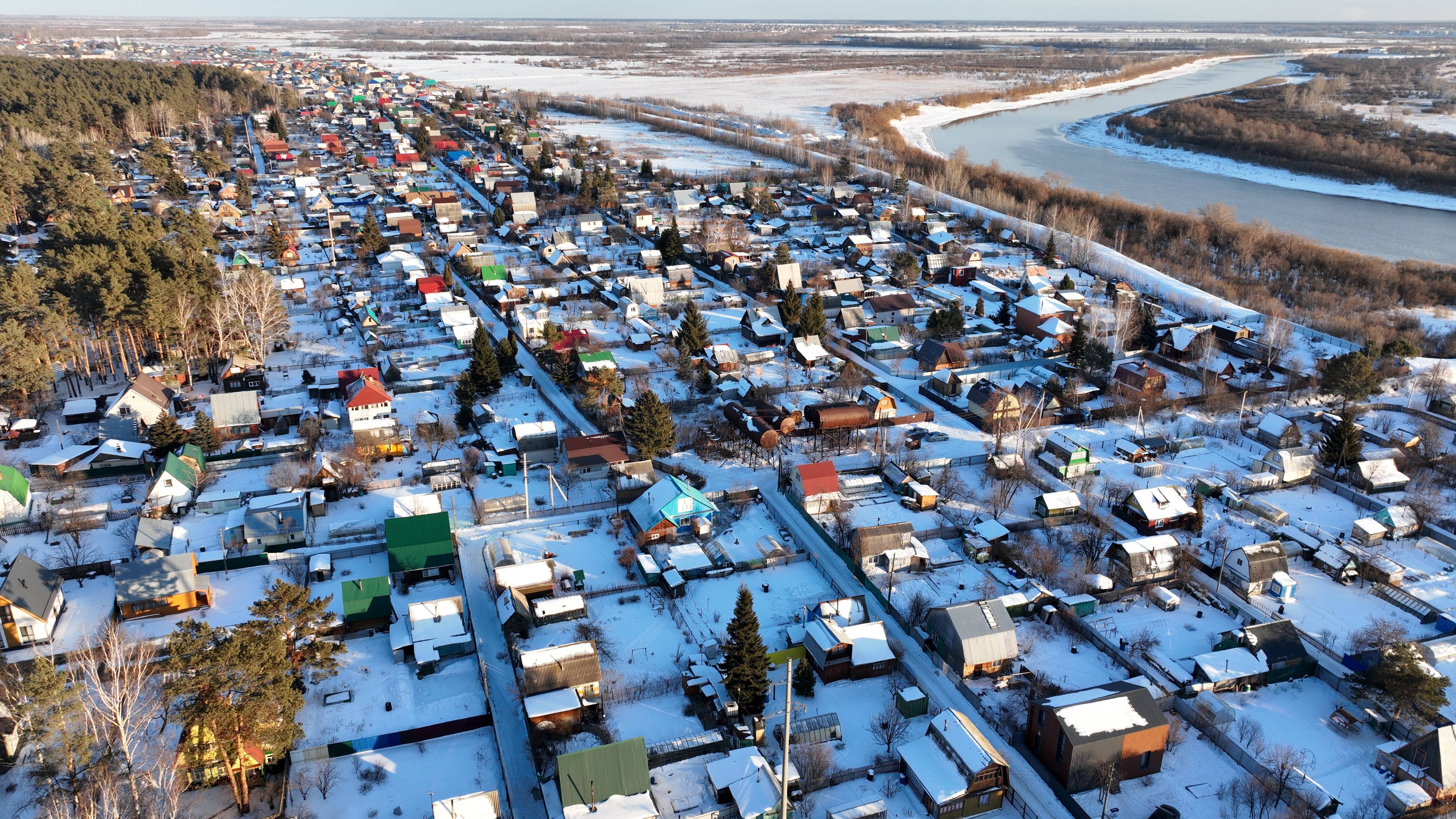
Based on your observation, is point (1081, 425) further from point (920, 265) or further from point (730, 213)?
point (730, 213)

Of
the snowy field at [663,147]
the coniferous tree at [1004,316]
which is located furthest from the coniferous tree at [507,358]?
the snowy field at [663,147]

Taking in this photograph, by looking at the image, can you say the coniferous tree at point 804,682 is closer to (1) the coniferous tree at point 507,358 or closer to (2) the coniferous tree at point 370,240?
(1) the coniferous tree at point 507,358

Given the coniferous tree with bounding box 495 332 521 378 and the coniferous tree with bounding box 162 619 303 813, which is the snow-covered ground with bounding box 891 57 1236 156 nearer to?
the coniferous tree with bounding box 495 332 521 378

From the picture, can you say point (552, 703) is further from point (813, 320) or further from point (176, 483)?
point (813, 320)

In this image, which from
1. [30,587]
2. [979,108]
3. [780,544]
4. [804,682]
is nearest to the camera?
[804,682]

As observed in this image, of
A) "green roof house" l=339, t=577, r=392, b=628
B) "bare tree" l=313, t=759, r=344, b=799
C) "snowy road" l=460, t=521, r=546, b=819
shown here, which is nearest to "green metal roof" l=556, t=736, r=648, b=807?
"snowy road" l=460, t=521, r=546, b=819

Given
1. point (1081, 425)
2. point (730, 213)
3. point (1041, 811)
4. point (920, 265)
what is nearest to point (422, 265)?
point (730, 213)

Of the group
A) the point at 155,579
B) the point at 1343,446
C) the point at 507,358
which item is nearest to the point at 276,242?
the point at 507,358
